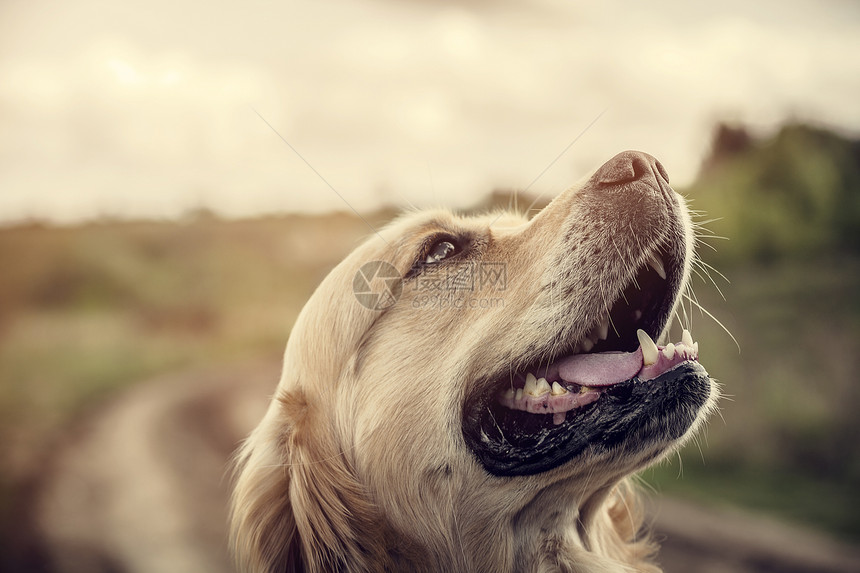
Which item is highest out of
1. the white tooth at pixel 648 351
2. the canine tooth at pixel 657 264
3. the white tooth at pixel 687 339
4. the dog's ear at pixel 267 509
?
the canine tooth at pixel 657 264

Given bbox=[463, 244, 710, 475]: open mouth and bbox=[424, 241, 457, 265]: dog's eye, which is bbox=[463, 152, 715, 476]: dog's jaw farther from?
bbox=[424, 241, 457, 265]: dog's eye

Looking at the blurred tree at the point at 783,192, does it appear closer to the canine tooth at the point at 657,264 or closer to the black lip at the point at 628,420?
the canine tooth at the point at 657,264

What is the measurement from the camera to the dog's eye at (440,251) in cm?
232

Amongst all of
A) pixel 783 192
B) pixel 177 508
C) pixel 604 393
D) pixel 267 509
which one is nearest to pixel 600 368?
pixel 604 393

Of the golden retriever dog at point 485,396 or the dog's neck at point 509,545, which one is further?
the dog's neck at point 509,545

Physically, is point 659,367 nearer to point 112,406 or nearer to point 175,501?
point 175,501

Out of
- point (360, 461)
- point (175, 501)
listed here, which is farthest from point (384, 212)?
point (175, 501)

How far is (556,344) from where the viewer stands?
2.02 m

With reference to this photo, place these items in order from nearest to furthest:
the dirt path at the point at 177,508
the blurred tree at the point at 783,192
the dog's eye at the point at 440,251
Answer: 1. the dog's eye at the point at 440,251
2. the dirt path at the point at 177,508
3. the blurred tree at the point at 783,192

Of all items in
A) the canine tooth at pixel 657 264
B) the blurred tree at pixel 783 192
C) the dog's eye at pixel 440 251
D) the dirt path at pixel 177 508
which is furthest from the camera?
the blurred tree at pixel 783 192

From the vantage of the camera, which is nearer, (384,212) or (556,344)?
(556,344)

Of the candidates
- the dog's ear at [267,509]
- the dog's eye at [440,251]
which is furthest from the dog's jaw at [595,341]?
the dog's ear at [267,509]

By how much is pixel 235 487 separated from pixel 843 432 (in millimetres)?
6502

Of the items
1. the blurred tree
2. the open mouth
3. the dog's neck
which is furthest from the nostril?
the blurred tree
